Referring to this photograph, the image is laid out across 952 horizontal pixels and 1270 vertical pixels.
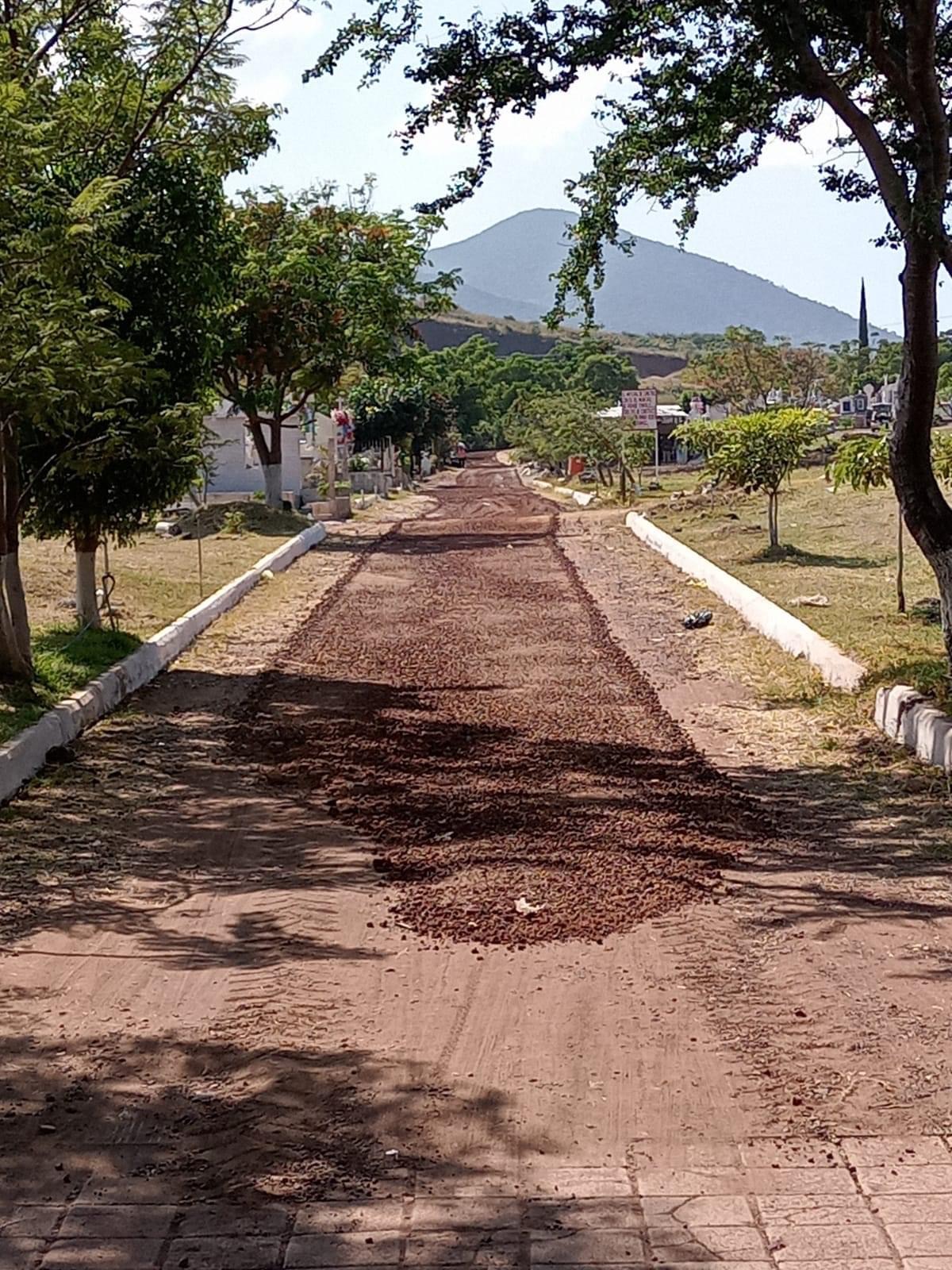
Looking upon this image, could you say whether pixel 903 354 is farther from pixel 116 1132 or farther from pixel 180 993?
pixel 116 1132

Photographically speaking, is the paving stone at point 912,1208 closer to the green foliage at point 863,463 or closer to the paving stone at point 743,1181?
the paving stone at point 743,1181

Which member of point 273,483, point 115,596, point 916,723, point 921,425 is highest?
point 921,425

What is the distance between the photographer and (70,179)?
38.3ft

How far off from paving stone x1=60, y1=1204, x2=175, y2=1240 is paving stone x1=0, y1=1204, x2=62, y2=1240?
4 centimetres

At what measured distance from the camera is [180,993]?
5547 millimetres

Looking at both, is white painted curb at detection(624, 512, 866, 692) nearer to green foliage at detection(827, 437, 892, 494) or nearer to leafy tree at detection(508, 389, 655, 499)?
green foliage at detection(827, 437, 892, 494)

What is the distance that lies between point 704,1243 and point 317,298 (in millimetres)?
26410

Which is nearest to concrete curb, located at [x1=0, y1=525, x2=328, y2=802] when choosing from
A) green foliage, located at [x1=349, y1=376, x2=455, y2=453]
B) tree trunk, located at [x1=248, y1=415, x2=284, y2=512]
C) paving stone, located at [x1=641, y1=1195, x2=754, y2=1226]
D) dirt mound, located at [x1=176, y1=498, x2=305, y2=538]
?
paving stone, located at [x1=641, y1=1195, x2=754, y2=1226]

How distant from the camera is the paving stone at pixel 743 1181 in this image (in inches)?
158

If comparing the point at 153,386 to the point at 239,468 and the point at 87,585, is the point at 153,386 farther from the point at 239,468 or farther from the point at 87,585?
the point at 239,468

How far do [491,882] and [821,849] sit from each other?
1661 mm

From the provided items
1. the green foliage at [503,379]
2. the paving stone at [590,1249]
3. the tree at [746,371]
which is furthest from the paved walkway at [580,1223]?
the green foliage at [503,379]

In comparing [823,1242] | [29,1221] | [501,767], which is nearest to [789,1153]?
[823,1242]

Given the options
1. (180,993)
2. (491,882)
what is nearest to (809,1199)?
(180,993)
